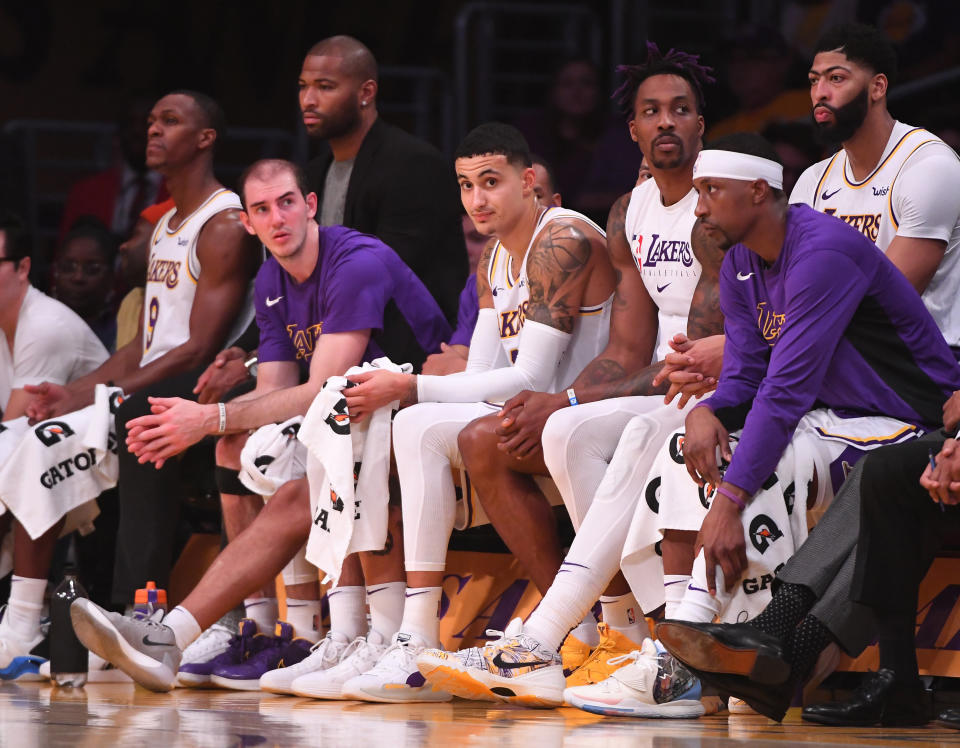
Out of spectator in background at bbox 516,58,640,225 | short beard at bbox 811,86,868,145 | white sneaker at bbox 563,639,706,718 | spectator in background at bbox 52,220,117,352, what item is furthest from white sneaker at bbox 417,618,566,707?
spectator in background at bbox 516,58,640,225

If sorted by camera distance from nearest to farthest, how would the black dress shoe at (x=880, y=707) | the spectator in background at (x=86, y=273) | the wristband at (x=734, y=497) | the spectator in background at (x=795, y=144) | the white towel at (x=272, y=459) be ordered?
1. the black dress shoe at (x=880, y=707)
2. the wristband at (x=734, y=497)
3. the white towel at (x=272, y=459)
4. the spectator in background at (x=795, y=144)
5. the spectator in background at (x=86, y=273)

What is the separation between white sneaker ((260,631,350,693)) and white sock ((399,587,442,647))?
0.30 metres

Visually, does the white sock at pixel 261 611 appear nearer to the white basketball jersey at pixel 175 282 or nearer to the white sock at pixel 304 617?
the white sock at pixel 304 617

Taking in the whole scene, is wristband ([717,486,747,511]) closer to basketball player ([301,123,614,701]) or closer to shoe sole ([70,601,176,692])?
basketball player ([301,123,614,701])

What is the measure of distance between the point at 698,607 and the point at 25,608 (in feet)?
9.36

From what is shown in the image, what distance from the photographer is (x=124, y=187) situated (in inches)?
338

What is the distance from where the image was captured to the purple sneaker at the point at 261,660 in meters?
4.89

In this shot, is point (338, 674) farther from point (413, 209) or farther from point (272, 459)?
point (413, 209)

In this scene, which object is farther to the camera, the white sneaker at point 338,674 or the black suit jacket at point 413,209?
the black suit jacket at point 413,209

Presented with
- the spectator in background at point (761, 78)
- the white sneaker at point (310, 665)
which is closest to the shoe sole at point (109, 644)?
the white sneaker at point (310, 665)

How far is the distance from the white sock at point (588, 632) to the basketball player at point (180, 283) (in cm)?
186

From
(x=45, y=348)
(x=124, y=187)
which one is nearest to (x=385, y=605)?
→ (x=45, y=348)

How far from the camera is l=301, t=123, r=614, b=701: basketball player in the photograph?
449cm

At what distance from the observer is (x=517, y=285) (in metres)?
4.98
